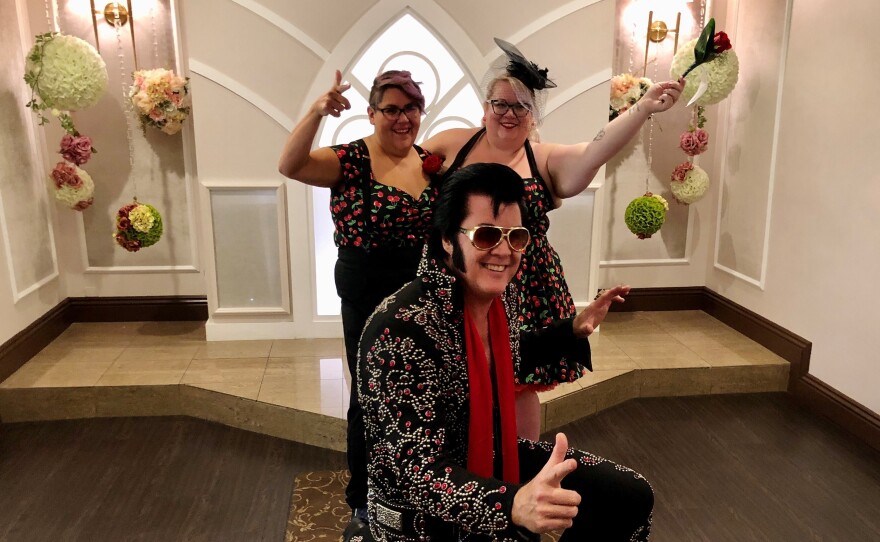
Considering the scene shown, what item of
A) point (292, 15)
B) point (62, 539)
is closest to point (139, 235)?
point (292, 15)

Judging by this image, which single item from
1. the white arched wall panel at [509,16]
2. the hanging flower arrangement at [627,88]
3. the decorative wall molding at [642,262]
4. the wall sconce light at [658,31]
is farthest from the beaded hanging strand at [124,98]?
the wall sconce light at [658,31]

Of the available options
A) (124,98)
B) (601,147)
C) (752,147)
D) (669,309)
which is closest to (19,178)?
(124,98)

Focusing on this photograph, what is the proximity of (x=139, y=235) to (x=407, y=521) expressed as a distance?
285 cm

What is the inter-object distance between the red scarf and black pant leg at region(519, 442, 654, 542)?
6.1 inches

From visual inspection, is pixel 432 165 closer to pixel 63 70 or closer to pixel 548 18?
pixel 548 18

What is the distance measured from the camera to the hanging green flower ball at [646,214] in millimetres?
3873

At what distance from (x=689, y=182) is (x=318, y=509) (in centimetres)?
285

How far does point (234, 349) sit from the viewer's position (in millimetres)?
3744

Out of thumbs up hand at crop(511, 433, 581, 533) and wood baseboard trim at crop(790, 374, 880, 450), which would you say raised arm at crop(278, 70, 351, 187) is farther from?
wood baseboard trim at crop(790, 374, 880, 450)

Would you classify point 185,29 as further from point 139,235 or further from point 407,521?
point 407,521

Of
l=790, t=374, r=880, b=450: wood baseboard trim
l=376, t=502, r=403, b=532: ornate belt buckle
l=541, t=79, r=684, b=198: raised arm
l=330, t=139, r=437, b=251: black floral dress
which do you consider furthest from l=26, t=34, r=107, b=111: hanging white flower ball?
l=790, t=374, r=880, b=450: wood baseboard trim

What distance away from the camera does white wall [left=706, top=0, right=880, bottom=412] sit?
301cm

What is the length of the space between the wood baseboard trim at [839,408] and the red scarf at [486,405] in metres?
2.28

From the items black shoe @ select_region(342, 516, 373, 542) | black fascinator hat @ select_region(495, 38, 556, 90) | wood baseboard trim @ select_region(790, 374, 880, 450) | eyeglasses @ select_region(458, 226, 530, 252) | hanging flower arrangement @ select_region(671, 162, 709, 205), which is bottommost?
wood baseboard trim @ select_region(790, 374, 880, 450)
